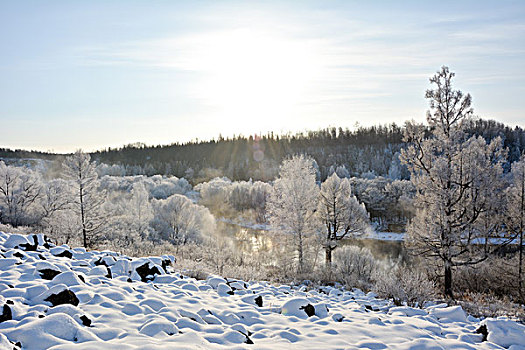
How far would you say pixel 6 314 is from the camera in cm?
462

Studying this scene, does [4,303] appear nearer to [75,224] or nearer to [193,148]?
[75,224]

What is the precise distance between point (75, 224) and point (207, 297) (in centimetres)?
2168

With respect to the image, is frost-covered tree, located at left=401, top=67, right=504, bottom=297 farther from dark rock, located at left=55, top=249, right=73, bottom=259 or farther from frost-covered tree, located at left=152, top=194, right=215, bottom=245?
frost-covered tree, located at left=152, top=194, right=215, bottom=245

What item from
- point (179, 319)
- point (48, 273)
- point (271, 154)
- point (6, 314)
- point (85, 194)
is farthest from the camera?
point (271, 154)

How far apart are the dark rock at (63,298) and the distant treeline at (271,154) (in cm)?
7677

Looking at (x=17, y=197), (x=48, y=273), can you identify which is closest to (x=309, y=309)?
(x=48, y=273)

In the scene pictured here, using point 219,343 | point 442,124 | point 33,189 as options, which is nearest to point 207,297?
point 219,343

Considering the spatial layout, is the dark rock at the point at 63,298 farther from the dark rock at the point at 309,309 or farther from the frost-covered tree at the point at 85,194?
the frost-covered tree at the point at 85,194

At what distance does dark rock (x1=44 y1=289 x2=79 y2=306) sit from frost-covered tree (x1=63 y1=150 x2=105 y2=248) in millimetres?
20811

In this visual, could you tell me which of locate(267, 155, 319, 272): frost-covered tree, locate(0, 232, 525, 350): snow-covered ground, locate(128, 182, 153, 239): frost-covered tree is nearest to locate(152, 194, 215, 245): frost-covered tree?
locate(128, 182, 153, 239): frost-covered tree

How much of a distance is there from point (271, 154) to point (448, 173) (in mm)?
101965

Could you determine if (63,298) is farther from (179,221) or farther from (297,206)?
(179,221)

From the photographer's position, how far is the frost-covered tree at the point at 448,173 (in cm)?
1255

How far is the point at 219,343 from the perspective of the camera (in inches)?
194
